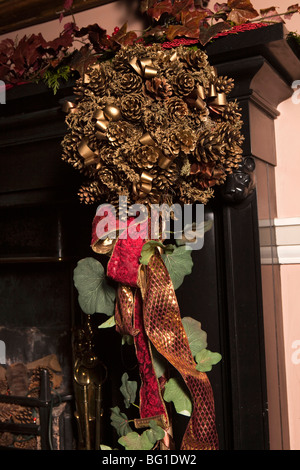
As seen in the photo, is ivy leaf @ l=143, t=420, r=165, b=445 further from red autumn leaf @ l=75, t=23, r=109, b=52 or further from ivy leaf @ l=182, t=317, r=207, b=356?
red autumn leaf @ l=75, t=23, r=109, b=52

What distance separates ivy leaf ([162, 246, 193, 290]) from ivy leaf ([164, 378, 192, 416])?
219 mm

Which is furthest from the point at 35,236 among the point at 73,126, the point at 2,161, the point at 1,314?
the point at 73,126

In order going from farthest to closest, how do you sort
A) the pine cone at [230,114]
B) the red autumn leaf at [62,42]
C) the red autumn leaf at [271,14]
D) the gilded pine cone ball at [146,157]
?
the red autumn leaf at [62,42], the red autumn leaf at [271,14], the pine cone at [230,114], the gilded pine cone ball at [146,157]

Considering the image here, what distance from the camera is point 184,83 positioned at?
0.95 m

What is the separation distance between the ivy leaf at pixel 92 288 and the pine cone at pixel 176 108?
416mm

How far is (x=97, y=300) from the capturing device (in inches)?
46.8

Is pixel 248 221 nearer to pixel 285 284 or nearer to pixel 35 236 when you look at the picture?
pixel 285 284

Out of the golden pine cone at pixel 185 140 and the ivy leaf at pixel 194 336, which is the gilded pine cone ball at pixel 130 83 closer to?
the golden pine cone at pixel 185 140

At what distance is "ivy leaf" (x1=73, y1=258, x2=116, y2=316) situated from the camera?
119 centimetres

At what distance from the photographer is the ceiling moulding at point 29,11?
1691mm

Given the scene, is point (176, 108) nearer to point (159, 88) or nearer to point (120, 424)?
point (159, 88)

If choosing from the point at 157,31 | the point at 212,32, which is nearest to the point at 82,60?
the point at 157,31

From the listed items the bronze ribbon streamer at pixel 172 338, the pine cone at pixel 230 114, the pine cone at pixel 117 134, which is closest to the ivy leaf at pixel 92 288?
the bronze ribbon streamer at pixel 172 338

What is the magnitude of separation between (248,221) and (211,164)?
26cm
